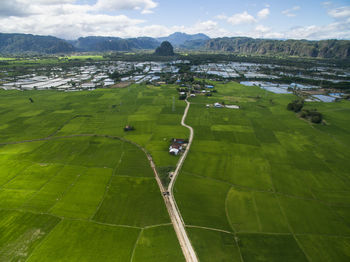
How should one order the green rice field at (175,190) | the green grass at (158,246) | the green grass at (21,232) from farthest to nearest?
the green rice field at (175,190)
the green grass at (21,232)
the green grass at (158,246)

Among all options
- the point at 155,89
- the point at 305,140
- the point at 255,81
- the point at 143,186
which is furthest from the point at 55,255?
the point at 255,81

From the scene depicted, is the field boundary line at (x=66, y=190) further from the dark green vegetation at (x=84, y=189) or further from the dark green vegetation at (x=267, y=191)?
the dark green vegetation at (x=267, y=191)

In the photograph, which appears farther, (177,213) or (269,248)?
(177,213)

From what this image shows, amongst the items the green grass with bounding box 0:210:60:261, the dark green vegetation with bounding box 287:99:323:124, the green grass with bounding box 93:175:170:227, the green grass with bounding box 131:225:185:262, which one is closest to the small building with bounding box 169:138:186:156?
the green grass with bounding box 93:175:170:227

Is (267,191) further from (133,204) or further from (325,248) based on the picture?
(133,204)

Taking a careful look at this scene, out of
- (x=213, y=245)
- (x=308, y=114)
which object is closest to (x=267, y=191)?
(x=213, y=245)

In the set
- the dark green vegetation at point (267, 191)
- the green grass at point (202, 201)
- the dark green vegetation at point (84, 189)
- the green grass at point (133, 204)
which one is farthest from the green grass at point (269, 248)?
the green grass at point (133, 204)
